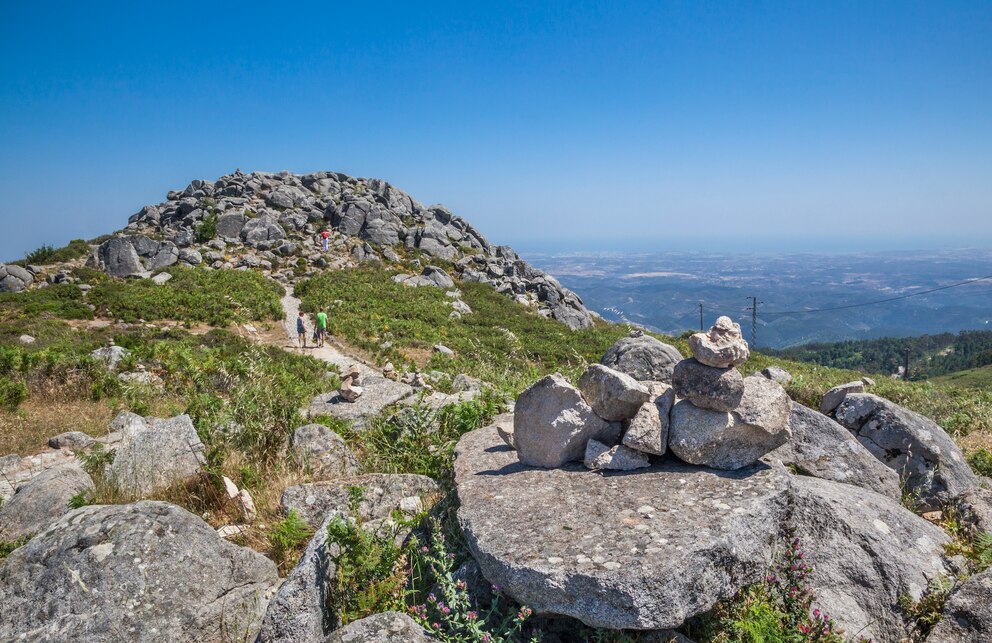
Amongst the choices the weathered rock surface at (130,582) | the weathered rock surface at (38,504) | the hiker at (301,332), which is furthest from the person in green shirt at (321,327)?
the weathered rock surface at (130,582)

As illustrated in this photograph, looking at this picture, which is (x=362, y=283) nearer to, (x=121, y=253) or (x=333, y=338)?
(x=333, y=338)

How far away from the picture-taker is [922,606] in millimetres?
4195

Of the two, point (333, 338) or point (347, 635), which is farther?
point (333, 338)

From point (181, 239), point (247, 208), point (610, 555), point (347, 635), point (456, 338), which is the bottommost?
point (456, 338)

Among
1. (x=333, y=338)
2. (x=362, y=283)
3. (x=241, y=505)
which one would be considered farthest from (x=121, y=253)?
(x=241, y=505)

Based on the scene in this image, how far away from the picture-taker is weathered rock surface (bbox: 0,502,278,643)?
384 cm

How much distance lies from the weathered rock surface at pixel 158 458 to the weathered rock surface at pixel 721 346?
20.3ft

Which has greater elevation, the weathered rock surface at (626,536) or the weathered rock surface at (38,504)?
the weathered rock surface at (626,536)

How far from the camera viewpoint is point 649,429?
5016 mm

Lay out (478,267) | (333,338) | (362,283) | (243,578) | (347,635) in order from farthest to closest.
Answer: (478,267) < (362,283) < (333,338) < (243,578) < (347,635)

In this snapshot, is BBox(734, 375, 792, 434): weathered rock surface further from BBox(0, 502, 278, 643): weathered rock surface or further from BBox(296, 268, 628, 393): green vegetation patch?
BBox(296, 268, 628, 393): green vegetation patch

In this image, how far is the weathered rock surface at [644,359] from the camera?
43.9 feet

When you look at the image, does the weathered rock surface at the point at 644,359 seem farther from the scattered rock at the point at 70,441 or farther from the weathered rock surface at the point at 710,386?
the scattered rock at the point at 70,441

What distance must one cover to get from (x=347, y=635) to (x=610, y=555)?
1968mm
